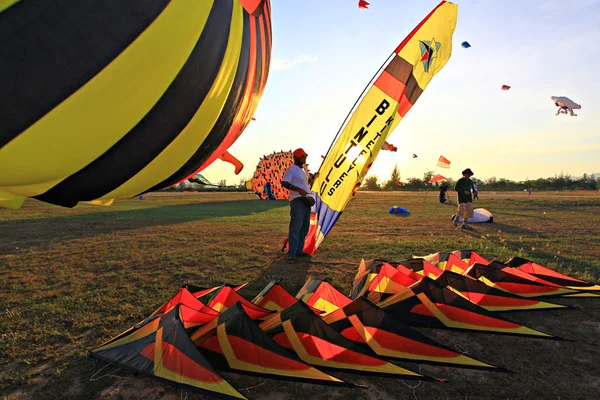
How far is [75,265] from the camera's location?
5.27 m

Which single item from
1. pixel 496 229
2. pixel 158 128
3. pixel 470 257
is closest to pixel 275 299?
pixel 158 128

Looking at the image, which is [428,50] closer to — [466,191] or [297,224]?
[297,224]

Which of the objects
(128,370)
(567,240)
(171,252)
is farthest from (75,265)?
(567,240)

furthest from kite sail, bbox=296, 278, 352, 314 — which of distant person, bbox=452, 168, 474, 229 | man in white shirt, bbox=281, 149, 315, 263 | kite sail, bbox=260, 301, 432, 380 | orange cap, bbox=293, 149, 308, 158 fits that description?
distant person, bbox=452, 168, 474, 229

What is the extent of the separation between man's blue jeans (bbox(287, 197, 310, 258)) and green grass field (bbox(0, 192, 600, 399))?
331mm

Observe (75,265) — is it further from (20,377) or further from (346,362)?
(346,362)

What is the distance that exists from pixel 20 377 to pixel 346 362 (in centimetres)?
214

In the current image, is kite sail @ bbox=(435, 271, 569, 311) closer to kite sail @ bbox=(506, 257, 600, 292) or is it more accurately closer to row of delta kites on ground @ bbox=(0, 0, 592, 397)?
row of delta kites on ground @ bbox=(0, 0, 592, 397)

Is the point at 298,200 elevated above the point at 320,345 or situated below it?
above

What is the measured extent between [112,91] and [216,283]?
3.24m

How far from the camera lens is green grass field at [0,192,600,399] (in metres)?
2.07

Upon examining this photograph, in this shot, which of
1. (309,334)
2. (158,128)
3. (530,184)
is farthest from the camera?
(530,184)

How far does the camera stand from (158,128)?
1745 mm

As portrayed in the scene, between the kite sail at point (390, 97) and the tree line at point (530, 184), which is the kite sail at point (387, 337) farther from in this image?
the tree line at point (530, 184)
